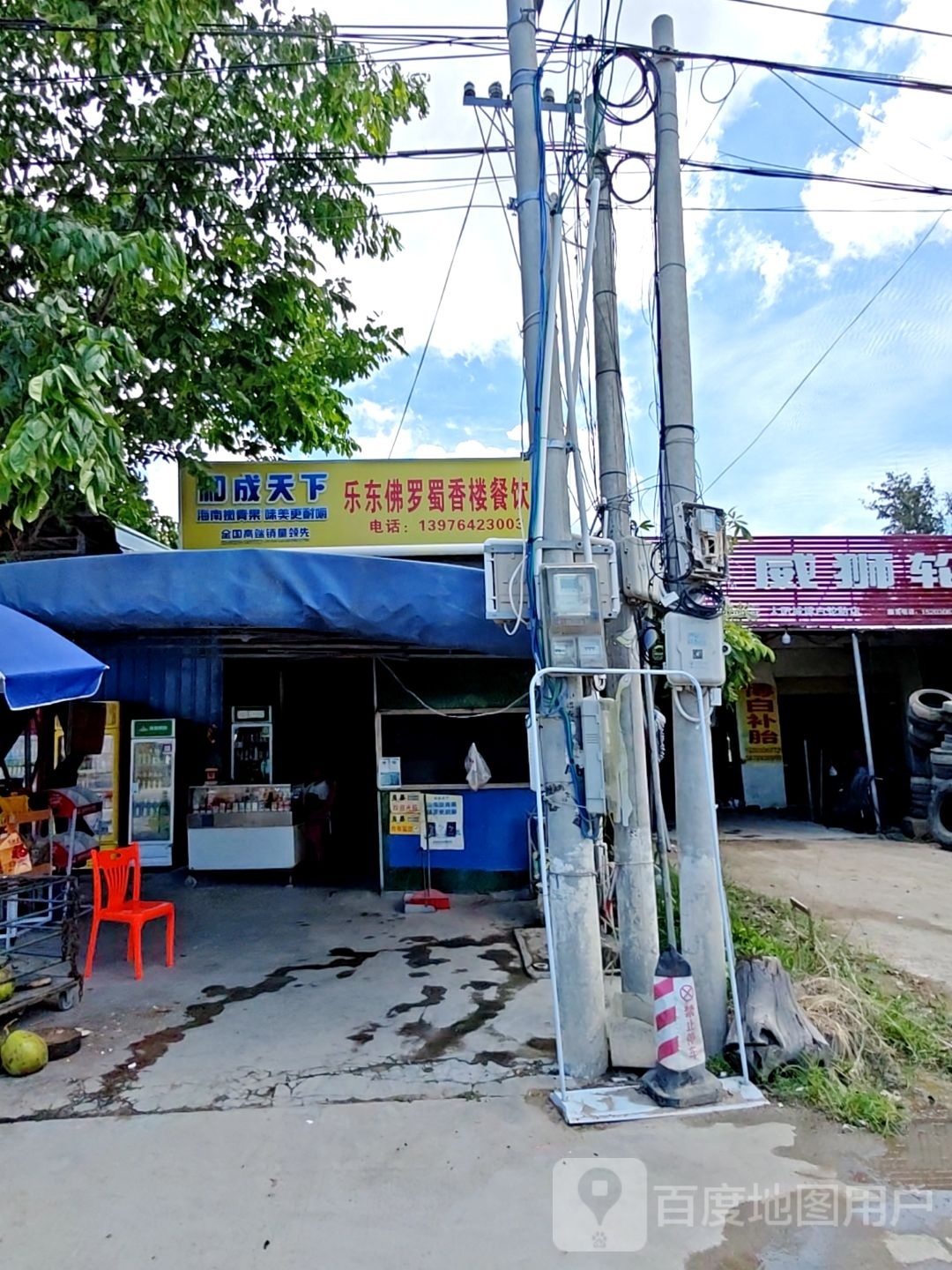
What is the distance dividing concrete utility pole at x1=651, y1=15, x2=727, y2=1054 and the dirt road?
2.29m

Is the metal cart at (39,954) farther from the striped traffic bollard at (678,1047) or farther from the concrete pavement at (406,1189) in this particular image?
the striped traffic bollard at (678,1047)

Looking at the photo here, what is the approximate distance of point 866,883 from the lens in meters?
8.30

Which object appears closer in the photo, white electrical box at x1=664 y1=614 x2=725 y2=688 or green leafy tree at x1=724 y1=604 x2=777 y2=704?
white electrical box at x1=664 y1=614 x2=725 y2=688

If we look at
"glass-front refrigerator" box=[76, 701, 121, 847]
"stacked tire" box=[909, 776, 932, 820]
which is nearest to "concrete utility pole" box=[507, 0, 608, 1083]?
"glass-front refrigerator" box=[76, 701, 121, 847]

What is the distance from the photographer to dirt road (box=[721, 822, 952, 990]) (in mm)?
6148

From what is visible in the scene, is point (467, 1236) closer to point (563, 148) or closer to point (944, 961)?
point (944, 961)

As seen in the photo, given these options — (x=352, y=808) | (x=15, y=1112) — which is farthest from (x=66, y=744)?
(x=15, y=1112)

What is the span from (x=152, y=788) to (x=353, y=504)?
4.12m

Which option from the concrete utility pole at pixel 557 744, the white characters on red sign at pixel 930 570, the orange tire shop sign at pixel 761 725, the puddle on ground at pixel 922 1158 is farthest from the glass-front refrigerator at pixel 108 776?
the white characters on red sign at pixel 930 570

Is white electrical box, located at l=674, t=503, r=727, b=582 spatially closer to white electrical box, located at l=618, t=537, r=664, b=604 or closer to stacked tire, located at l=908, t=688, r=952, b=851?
white electrical box, located at l=618, t=537, r=664, b=604

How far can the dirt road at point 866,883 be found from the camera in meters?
6.15

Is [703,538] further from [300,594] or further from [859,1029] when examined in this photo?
[859,1029]

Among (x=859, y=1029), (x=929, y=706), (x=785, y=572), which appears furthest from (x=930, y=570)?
(x=859, y=1029)

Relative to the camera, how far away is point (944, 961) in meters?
5.73
